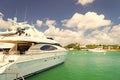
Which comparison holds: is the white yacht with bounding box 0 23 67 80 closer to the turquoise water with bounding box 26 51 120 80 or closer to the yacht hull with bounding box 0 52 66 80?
the yacht hull with bounding box 0 52 66 80

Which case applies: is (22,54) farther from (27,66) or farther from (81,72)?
(81,72)

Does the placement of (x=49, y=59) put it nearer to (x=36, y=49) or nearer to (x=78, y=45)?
(x=36, y=49)

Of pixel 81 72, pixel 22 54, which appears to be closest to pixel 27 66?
pixel 22 54

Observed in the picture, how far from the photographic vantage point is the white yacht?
43.1 ft

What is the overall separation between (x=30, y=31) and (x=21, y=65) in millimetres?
6993

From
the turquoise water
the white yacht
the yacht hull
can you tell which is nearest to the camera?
the yacht hull

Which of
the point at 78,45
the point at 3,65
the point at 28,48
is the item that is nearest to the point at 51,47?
the point at 28,48

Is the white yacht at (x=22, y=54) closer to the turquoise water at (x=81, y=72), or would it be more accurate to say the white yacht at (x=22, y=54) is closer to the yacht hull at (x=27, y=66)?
the yacht hull at (x=27, y=66)

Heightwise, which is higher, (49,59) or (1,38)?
(1,38)

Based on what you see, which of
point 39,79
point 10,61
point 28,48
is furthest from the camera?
point 28,48

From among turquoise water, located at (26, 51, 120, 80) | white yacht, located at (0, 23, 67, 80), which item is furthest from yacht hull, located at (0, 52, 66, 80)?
turquoise water, located at (26, 51, 120, 80)

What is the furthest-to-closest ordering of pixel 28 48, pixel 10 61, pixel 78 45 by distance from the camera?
pixel 78 45
pixel 28 48
pixel 10 61

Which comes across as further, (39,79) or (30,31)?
(30,31)

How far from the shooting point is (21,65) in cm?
1395
